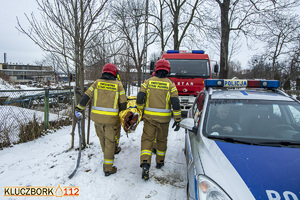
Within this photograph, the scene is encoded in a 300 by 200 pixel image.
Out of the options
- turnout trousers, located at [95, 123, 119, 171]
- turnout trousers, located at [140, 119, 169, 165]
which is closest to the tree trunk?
turnout trousers, located at [140, 119, 169, 165]

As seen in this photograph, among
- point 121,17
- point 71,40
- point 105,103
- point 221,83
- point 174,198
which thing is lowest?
point 174,198

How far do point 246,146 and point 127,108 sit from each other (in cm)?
Result: 210

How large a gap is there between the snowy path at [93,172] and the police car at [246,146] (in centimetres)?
94

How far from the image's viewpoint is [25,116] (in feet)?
16.8

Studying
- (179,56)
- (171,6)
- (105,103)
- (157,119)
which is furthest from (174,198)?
(171,6)

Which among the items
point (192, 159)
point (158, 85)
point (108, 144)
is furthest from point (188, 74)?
point (192, 159)

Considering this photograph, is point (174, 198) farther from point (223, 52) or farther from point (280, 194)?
point (223, 52)

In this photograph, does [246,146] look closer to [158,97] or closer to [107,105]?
[158,97]

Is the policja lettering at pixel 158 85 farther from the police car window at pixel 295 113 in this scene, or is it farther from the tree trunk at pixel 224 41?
the tree trunk at pixel 224 41

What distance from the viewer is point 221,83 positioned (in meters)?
3.19

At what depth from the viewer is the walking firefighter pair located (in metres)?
3.19

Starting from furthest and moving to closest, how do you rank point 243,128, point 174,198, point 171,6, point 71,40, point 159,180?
point 171,6 → point 71,40 → point 159,180 → point 174,198 → point 243,128

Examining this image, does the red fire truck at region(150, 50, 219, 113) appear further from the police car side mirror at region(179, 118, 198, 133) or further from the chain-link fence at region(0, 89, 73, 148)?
the police car side mirror at region(179, 118, 198, 133)

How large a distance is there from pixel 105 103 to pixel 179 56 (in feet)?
18.6
